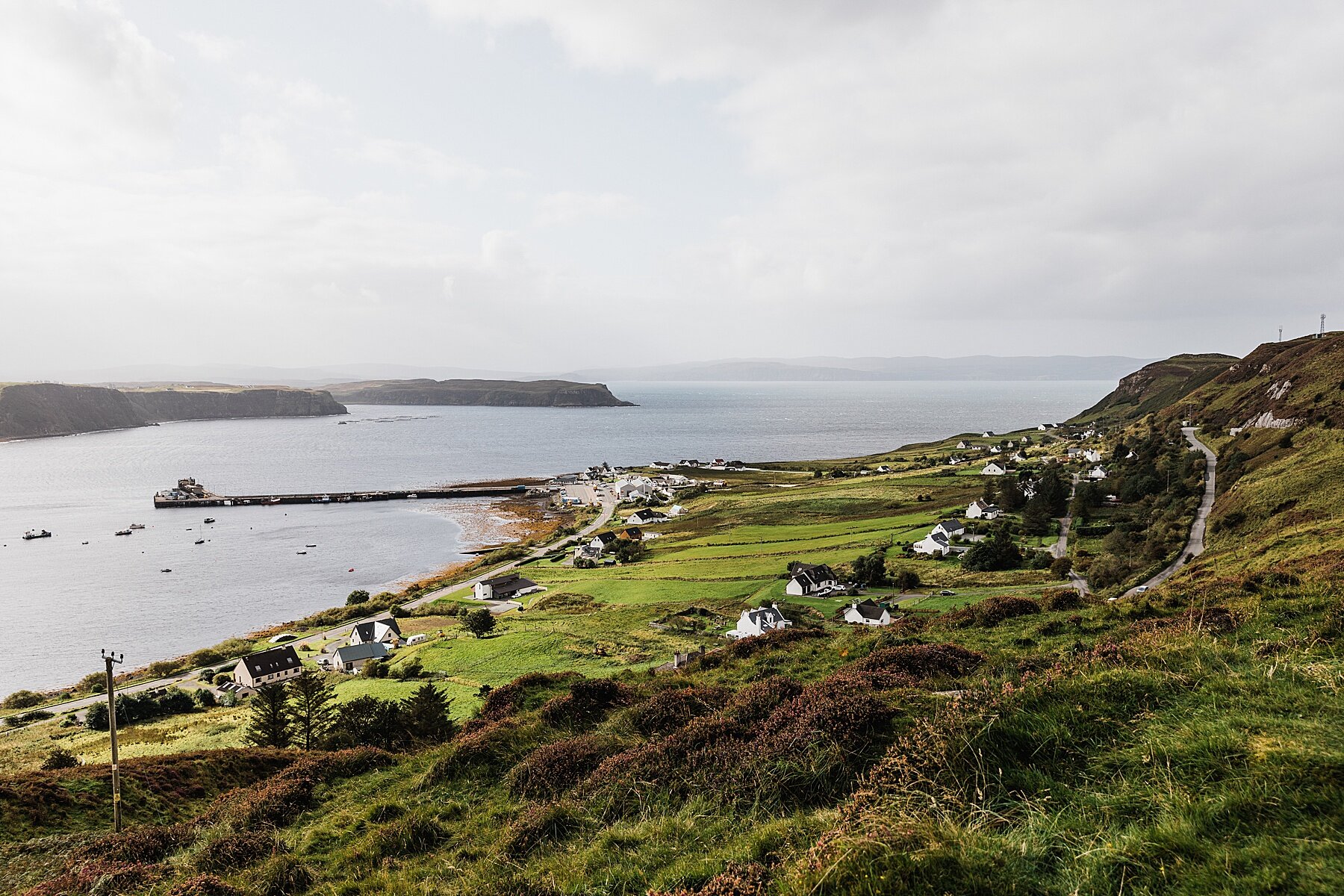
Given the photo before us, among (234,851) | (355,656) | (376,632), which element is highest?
(234,851)

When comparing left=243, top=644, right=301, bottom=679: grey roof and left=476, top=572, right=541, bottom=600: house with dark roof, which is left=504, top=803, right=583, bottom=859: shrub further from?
left=476, top=572, right=541, bottom=600: house with dark roof

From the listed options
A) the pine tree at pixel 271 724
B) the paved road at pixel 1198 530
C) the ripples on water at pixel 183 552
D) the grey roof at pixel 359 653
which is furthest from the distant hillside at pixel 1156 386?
the pine tree at pixel 271 724

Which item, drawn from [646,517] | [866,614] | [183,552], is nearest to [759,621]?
[866,614]

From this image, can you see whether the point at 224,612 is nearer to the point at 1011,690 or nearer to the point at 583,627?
the point at 583,627

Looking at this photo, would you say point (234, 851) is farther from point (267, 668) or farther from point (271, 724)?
point (267, 668)

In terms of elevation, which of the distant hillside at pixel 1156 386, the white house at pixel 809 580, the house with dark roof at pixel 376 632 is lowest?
the house with dark roof at pixel 376 632

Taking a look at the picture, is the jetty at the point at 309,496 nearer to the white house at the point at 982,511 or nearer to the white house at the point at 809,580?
the white house at the point at 982,511

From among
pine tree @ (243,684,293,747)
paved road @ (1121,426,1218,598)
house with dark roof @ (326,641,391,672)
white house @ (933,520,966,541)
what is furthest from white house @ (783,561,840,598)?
pine tree @ (243,684,293,747)
